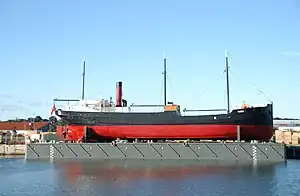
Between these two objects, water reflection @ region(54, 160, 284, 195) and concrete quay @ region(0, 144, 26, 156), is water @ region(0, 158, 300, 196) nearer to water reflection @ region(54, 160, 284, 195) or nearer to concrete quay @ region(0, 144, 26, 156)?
water reflection @ region(54, 160, 284, 195)

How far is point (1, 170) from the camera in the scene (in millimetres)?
37312

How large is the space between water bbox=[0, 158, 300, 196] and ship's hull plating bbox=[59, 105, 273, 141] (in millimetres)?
6515

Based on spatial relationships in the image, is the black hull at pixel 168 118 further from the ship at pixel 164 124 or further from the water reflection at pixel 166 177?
the water reflection at pixel 166 177

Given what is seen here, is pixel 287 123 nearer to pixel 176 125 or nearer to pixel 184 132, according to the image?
pixel 184 132

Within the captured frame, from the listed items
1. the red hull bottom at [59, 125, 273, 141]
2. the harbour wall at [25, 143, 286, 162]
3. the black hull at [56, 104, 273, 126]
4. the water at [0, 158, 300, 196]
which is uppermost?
the black hull at [56, 104, 273, 126]

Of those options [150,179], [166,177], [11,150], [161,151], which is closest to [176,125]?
[161,151]

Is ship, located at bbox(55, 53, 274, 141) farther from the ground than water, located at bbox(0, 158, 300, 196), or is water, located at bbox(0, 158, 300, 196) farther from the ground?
ship, located at bbox(55, 53, 274, 141)

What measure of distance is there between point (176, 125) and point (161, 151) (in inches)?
178

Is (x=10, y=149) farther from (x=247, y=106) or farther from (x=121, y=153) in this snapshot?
(x=247, y=106)

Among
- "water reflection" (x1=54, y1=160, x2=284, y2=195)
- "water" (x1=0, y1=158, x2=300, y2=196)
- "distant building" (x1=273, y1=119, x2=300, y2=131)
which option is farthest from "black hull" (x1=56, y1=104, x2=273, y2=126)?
"distant building" (x1=273, y1=119, x2=300, y2=131)

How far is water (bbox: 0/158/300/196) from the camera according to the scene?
82.6ft

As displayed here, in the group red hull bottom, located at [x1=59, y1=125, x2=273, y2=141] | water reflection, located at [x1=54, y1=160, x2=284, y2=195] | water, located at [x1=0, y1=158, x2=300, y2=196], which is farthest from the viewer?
red hull bottom, located at [x1=59, y1=125, x2=273, y2=141]

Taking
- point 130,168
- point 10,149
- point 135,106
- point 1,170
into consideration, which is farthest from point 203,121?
point 10,149

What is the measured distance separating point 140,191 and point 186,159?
18327 millimetres
